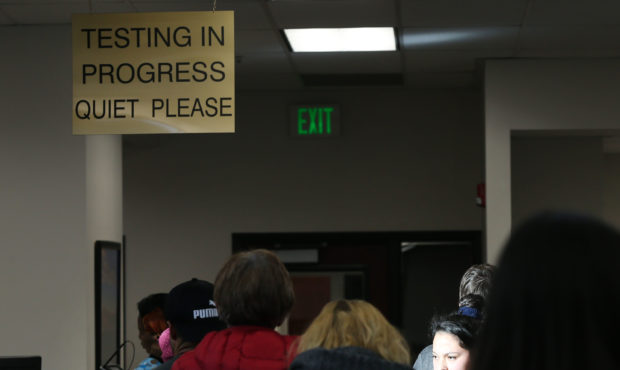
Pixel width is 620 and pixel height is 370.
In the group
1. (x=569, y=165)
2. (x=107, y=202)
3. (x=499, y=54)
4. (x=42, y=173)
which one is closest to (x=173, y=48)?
(x=42, y=173)

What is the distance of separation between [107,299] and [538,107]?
9.88 ft

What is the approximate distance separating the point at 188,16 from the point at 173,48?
149 millimetres

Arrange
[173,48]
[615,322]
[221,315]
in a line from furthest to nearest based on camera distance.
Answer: [173,48] < [221,315] < [615,322]

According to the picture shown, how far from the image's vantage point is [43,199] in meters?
5.49

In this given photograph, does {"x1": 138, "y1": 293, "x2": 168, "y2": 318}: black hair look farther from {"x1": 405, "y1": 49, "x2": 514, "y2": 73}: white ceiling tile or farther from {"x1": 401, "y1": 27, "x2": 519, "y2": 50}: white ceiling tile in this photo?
{"x1": 405, "y1": 49, "x2": 514, "y2": 73}: white ceiling tile

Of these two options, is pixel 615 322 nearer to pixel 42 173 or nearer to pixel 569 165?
pixel 42 173

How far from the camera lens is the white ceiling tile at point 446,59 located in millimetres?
6340

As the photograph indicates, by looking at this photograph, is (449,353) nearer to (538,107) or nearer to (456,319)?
(456,319)

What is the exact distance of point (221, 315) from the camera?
7.63 ft

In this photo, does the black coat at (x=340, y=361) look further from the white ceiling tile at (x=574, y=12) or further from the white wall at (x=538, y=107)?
the white wall at (x=538, y=107)

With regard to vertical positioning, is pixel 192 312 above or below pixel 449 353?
above

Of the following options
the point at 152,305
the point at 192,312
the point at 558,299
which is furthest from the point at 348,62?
the point at 558,299

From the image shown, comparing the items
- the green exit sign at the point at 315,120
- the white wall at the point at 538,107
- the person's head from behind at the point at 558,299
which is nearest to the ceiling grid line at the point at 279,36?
the green exit sign at the point at 315,120

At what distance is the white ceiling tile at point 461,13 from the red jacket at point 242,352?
10.4 feet
